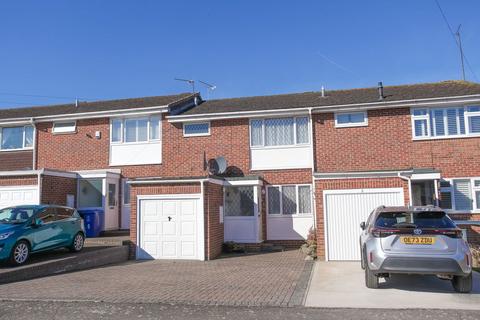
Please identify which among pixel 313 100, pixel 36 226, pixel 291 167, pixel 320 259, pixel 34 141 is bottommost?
pixel 320 259

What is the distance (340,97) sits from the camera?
17969 mm

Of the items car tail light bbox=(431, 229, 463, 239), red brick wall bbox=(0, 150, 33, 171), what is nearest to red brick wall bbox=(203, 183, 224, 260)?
car tail light bbox=(431, 229, 463, 239)

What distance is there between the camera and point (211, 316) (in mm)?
6480

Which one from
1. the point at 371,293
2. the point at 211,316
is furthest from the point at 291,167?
the point at 211,316

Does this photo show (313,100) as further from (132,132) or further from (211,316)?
(211,316)

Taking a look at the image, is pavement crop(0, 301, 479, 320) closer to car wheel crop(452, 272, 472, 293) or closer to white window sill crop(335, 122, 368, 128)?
car wheel crop(452, 272, 472, 293)

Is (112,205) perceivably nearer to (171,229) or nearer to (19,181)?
(19,181)

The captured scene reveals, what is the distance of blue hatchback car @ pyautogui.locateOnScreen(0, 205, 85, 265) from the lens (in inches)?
411

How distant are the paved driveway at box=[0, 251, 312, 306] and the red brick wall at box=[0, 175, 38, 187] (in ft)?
18.2

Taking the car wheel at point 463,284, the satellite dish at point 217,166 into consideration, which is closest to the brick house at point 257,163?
the satellite dish at point 217,166

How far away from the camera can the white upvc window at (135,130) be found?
18.1 m

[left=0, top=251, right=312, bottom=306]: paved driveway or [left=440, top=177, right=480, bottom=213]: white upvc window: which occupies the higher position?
[left=440, top=177, right=480, bottom=213]: white upvc window

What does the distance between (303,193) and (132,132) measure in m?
7.50

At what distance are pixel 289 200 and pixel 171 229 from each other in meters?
4.83
